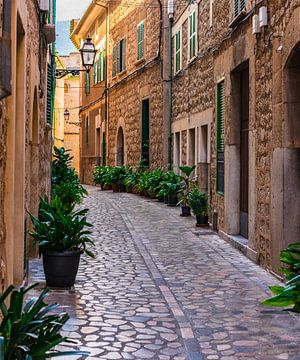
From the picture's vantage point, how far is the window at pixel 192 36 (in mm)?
15328

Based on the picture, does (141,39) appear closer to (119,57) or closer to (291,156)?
(119,57)

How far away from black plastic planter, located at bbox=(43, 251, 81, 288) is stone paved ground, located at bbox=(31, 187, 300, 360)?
17cm

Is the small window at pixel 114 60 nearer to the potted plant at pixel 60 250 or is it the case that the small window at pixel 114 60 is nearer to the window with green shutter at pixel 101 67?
the window with green shutter at pixel 101 67

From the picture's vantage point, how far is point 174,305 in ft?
21.2

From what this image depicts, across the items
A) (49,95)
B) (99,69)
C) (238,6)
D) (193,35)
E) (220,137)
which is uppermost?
(99,69)

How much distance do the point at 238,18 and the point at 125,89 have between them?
15104 millimetres

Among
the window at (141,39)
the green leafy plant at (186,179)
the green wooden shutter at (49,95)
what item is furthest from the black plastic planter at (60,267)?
the window at (141,39)

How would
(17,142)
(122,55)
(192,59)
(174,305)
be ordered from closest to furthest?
(17,142) < (174,305) < (192,59) < (122,55)

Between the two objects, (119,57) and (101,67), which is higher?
(101,67)

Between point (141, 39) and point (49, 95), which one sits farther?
point (141, 39)

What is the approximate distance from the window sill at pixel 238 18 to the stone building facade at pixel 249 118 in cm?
1

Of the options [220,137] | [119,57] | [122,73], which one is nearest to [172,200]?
[220,137]

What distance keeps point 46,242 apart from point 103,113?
2201 centimetres

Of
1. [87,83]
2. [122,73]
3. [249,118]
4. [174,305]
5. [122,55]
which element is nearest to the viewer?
[174,305]
